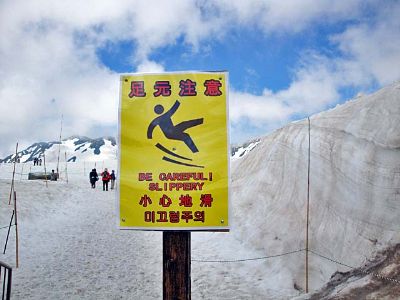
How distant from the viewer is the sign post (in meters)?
3.68

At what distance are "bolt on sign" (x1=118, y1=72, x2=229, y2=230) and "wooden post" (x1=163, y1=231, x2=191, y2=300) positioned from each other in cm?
19

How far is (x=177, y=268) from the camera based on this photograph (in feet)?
12.1

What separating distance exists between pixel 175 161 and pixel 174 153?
0.29 ft

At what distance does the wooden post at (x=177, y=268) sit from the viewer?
368cm

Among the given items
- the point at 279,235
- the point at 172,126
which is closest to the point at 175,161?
the point at 172,126

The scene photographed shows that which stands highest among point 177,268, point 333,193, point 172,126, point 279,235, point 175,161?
point 172,126

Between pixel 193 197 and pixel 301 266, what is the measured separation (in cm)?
699

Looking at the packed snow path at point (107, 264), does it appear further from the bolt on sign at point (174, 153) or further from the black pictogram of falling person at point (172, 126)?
the black pictogram of falling person at point (172, 126)

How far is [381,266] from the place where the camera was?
5012 millimetres

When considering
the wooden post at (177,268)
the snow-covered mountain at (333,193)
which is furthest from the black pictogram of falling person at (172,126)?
the snow-covered mountain at (333,193)

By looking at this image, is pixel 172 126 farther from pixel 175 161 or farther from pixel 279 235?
pixel 279 235

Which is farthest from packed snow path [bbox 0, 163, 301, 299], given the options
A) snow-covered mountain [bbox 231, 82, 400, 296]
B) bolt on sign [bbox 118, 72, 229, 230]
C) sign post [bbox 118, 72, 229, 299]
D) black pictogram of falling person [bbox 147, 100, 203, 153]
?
black pictogram of falling person [bbox 147, 100, 203, 153]

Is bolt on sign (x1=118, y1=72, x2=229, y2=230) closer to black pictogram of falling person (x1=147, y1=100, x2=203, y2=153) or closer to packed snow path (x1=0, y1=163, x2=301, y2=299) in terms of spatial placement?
black pictogram of falling person (x1=147, y1=100, x2=203, y2=153)

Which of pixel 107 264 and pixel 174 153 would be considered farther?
pixel 107 264
